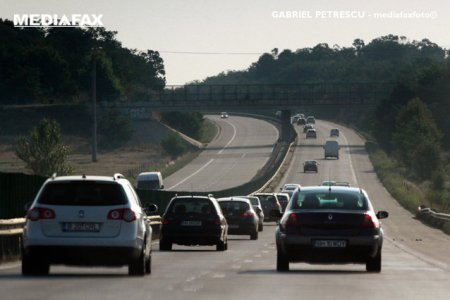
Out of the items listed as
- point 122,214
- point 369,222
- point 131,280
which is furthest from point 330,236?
point 131,280

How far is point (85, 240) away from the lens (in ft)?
75.5

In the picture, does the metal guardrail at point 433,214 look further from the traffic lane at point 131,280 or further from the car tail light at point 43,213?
the car tail light at point 43,213

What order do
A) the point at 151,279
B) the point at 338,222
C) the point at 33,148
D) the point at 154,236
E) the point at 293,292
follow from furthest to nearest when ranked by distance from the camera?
the point at 33,148
the point at 154,236
the point at 338,222
the point at 151,279
the point at 293,292

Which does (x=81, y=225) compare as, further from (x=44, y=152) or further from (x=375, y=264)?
(x=44, y=152)

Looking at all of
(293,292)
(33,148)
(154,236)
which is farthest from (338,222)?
(33,148)

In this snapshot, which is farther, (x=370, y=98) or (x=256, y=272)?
(x=370, y=98)

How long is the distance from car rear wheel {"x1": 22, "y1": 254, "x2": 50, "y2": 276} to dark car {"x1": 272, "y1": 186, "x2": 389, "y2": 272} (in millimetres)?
4401

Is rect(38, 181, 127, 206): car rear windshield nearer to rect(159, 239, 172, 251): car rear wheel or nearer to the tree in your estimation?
rect(159, 239, 172, 251): car rear wheel

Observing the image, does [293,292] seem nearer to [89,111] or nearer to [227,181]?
[227,181]

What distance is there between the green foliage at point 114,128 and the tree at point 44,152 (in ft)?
150

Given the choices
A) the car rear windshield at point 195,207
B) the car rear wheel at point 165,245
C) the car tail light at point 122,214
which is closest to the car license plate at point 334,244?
the car tail light at point 122,214

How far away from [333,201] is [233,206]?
2137 centimetres

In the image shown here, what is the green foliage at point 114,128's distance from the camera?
176500 millimetres

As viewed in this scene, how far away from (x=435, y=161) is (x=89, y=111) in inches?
2032
